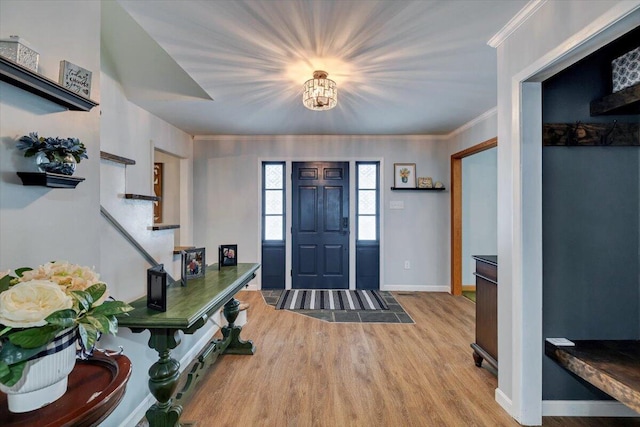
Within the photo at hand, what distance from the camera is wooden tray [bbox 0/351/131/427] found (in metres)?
0.74

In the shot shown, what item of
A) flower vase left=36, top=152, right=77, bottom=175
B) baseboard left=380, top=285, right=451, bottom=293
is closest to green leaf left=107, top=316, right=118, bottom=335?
flower vase left=36, top=152, right=77, bottom=175

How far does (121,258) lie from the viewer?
6.34 feet

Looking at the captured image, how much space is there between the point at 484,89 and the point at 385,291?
10.2 feet

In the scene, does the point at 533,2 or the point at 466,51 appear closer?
the point at 533,2

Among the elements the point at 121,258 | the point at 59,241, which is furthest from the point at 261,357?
the point at 59,241

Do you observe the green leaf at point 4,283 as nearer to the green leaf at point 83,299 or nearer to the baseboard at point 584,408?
the green leaf at point 83,299

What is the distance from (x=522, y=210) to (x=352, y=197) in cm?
310

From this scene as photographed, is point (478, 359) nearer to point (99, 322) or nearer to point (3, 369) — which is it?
point (99, 322)

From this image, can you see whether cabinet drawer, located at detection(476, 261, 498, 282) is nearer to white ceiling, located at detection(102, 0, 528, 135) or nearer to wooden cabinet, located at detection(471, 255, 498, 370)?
wooden cabinet, located at detection(471, 255, 498, 370)

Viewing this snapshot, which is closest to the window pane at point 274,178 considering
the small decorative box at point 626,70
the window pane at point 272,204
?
the window pane at point 272,204

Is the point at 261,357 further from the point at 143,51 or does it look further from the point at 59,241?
the point at 143,51

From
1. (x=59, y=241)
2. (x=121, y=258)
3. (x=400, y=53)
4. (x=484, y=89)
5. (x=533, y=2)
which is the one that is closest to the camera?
(x=59, y=241)

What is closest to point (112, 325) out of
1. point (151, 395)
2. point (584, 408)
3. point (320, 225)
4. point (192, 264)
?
point (192, 264)

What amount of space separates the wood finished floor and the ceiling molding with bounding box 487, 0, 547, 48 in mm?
2474
